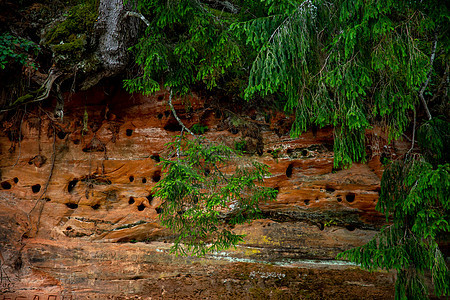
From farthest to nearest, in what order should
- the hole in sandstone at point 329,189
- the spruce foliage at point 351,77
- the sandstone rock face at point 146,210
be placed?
the hole in sandstone at point 329,189, the sandstone rock face at point 146,210, the spruce foliage at point 351,77

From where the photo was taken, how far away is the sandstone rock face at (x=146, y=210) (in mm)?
7336

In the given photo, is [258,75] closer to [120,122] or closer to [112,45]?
[112,45]

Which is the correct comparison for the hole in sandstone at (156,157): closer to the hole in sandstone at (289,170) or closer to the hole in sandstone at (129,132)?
the hole in sandstone at (129,132)

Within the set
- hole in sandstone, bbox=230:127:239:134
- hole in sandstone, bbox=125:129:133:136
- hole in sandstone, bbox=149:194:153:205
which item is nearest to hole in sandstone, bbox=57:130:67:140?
hole in sandstone, bbox=125:129:133:136

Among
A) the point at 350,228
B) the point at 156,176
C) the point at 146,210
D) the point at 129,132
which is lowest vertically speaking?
the point at 350,228

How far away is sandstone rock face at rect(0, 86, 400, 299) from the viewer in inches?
289

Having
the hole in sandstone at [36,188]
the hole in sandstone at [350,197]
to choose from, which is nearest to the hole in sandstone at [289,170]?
the hole in sandstone at [350,197]

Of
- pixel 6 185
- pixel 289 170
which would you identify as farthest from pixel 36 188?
pixel 289 170

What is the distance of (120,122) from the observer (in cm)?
773

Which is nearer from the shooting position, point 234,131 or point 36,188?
point 234,131

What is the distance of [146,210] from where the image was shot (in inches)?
304

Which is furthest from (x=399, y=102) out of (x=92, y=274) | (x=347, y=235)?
(x=92, y=274)

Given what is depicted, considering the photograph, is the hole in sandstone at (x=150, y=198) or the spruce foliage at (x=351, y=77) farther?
the hole in sandstone at (x=150, y=198)

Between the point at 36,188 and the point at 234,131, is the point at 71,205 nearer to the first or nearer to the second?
the point at 36,188
